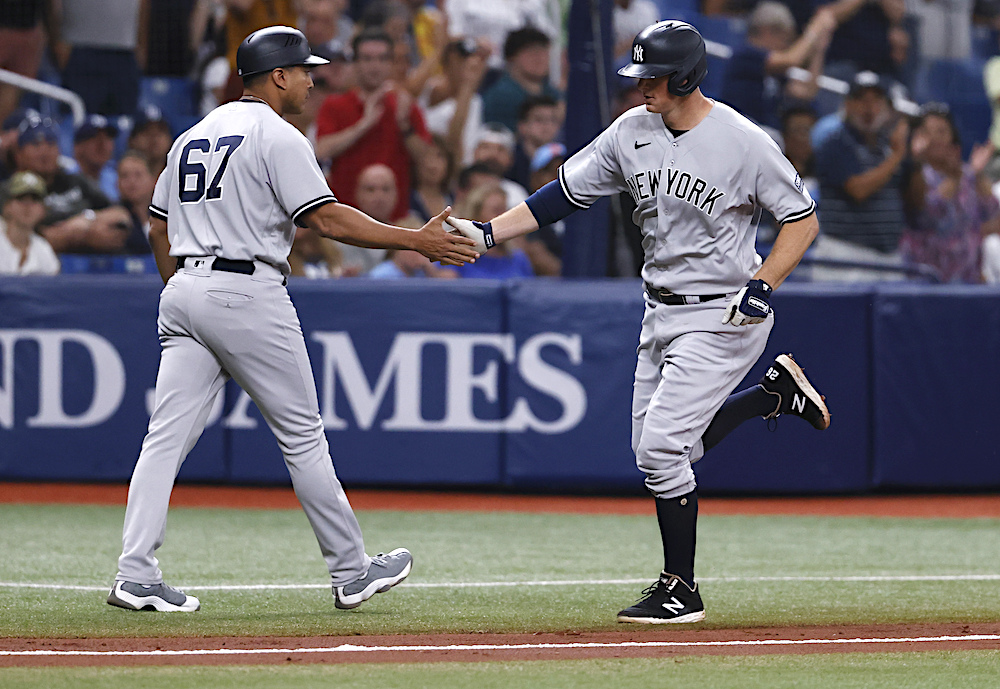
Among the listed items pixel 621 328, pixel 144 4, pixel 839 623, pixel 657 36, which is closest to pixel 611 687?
pixel 839 623

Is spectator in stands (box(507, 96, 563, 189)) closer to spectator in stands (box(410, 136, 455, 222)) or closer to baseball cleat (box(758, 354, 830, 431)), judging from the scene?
spectator in stands (box(410, 136, 455, 222))

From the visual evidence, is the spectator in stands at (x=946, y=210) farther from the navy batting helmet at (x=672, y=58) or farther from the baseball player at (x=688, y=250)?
the navy batting helmet at (x=672, y=58)

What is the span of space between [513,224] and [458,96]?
6253mm

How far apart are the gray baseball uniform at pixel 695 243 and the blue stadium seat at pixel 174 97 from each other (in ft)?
23.2

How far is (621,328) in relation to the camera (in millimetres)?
8914

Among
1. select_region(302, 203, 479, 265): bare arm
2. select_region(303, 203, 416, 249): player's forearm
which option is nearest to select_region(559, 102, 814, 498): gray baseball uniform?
select_region(302, 203, 479, 265): bare arm

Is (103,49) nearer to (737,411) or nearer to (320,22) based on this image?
(320,22)

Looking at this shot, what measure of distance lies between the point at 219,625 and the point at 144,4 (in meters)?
7.79

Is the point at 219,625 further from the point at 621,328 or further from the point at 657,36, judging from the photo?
the point at 621,328

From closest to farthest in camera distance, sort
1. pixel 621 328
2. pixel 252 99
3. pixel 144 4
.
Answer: pixel 252 99 → pixel 621 328 → pixel 144 4

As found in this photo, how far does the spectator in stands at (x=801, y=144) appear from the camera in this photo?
1070 centimetres

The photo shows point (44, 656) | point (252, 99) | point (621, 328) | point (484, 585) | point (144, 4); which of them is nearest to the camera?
point (44, 656)

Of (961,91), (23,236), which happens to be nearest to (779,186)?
(23,236)

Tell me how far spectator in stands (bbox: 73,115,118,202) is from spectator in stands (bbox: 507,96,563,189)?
2.96 meters
